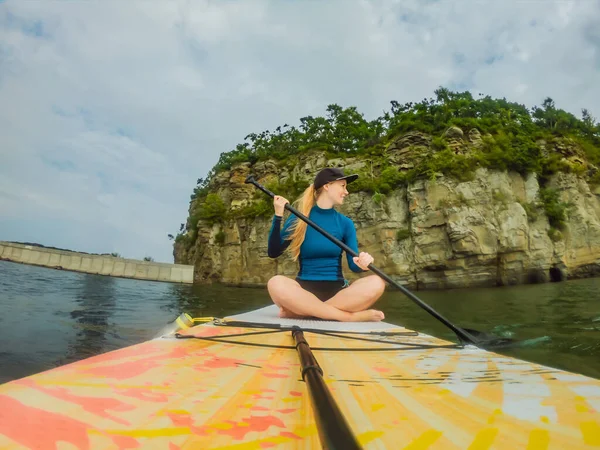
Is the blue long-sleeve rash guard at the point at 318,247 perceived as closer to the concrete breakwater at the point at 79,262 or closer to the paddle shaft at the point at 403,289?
the paddle shaft at the point at 403,289

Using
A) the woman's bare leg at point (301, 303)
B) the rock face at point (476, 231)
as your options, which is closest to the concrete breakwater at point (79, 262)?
the rock face at point (476, 231)

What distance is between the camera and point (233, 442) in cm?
55

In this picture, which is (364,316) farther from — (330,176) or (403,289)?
(330,176)

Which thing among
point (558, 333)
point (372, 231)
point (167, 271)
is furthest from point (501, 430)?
point (167, 271)

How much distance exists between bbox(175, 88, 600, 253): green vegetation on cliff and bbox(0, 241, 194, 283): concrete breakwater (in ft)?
20.7

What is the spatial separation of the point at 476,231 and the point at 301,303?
15300 mm

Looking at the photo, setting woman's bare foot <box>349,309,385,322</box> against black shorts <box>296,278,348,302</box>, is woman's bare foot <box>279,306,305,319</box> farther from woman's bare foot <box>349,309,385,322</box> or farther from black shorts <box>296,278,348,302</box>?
woman's bare foot <box>349,309,385,322</box>

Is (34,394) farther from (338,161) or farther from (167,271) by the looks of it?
(167,271)

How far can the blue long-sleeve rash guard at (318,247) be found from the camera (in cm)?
295

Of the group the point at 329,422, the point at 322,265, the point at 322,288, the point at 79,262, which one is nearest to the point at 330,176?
the point at 322,265

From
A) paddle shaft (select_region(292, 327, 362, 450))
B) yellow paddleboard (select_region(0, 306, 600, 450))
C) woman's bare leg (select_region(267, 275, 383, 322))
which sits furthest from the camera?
woman's bare leg (select_region(267, 275, 383, 322))

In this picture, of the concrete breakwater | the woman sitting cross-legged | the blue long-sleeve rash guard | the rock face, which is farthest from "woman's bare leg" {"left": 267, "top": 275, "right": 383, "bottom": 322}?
the concrete breakwater

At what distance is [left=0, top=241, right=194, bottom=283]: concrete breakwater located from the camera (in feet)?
84.1

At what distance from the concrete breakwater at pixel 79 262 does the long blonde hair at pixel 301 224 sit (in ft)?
81.3
